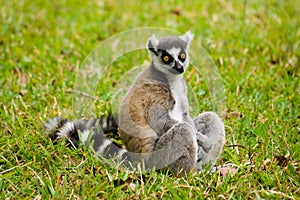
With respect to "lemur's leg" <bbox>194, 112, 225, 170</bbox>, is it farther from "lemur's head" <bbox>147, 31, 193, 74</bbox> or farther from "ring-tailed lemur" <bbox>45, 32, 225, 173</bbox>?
"lemur's head" <bbox>147, 31, 193, 74</bbox>

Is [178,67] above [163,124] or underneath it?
above

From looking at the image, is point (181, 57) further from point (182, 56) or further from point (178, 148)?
point (178, 148)

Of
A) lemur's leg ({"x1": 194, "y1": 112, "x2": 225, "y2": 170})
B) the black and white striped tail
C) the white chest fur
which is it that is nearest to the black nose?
the white chest fur

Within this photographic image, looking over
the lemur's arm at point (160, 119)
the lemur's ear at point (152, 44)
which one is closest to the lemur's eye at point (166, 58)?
the lemur's ear at point (152, 44)

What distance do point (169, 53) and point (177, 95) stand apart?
340 mm

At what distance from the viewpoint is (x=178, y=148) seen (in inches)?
121

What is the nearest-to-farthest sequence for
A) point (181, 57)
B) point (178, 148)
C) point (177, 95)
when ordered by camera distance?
1. point (178, 148)
2. point (181, 57)
3. point (177, 95)

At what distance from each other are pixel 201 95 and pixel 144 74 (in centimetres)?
127

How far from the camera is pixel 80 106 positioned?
13.7 feet

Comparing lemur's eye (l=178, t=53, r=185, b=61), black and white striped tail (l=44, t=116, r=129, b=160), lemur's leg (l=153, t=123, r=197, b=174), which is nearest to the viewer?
lemur's leg (l=153, t=123, r=197, b=174)

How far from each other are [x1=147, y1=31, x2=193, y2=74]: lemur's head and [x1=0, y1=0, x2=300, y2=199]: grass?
79 centimetres

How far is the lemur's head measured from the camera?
3.15m

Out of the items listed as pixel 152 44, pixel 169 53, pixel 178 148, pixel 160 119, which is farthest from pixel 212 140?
pixel 152 44

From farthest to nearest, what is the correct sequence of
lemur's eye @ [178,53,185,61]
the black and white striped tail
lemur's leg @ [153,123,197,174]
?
the black and white striped tail < lemur's eye @ [178,53,185,61] < lemur's leg @ [153,123,197,174]
